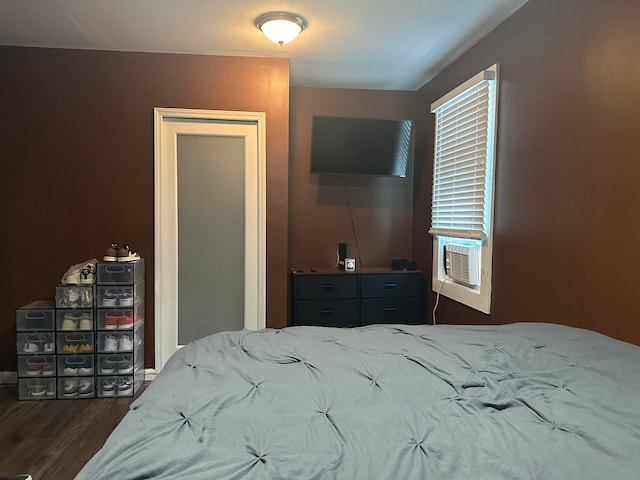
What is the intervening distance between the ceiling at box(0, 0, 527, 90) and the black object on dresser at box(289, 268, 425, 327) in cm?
172

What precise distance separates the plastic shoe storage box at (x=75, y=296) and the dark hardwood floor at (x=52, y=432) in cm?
67

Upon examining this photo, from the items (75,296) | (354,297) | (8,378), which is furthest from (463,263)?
(8,378)

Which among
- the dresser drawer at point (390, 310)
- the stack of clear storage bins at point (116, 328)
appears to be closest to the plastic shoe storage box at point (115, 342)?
the stack of clear storage bins at point (116, 328)

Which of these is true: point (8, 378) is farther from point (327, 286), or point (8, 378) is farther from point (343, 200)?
point (343, 200)

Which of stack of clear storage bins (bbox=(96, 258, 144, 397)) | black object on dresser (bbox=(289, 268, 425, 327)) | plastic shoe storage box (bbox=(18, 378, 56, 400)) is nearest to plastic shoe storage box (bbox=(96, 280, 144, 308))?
stack of clear storage bins (bbox=(96, 258, 144, 397))

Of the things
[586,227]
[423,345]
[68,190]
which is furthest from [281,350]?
[68,190]

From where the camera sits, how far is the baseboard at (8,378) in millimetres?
3320

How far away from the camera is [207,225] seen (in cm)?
350

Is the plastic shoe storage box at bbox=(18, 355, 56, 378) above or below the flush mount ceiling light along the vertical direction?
below

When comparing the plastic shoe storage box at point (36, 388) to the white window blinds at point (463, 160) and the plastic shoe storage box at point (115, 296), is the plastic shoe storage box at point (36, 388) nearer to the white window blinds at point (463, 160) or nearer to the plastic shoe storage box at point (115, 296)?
the plastic shoe storage box at point (115, 296)

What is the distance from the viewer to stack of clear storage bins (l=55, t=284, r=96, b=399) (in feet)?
10.1

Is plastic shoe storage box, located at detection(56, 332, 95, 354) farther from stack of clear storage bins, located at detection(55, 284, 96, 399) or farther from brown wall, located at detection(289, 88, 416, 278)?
brown wall, located at detection(289, 88, 416, 278)

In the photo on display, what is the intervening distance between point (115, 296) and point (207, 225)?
844mm

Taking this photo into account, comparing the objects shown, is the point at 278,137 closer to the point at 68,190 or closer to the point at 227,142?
the point at 227,142
